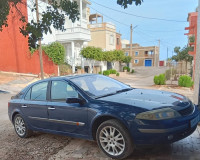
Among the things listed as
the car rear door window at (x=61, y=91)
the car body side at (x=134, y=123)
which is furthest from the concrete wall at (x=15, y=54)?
the car body side at (x=134, y=123)

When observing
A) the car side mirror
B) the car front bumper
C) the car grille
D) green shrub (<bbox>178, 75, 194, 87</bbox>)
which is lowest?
green shrub (<bbox>178, 75, 194, 87</bbox>)

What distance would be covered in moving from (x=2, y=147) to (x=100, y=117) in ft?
8.50

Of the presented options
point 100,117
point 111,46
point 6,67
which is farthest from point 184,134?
point 111,46

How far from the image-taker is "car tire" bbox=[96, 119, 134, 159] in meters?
3.14

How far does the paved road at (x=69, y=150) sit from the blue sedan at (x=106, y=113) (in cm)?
34

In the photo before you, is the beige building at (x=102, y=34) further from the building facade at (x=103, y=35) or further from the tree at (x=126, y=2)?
the tree at (x=126, y=2)

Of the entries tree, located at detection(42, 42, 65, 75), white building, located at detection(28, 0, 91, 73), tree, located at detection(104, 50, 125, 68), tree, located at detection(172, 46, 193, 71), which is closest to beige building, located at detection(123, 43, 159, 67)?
tree, located at detection(104, 50, 125, 68)

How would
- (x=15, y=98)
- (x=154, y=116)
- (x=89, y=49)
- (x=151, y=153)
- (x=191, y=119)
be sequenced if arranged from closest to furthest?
(x=154, y=116), (x=191, y=119), (x=151, y=153), (x=15, y=98), (x=89, y=49)

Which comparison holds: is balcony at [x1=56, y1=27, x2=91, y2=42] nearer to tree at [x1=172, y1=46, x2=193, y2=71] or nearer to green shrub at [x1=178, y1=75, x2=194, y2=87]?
tree at [x1=172, y1=46, x2=193, y2=71]

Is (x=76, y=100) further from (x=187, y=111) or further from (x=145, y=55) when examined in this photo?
(x=145, y=55)

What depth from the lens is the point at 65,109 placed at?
3.79 meters

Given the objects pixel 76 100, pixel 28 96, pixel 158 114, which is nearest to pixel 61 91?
pixel 76 100

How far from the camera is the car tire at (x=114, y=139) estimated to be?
314 centimetres

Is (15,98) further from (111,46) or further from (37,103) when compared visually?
(111,46)
